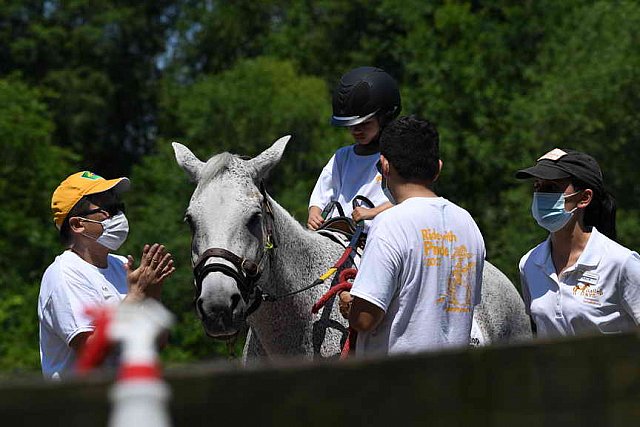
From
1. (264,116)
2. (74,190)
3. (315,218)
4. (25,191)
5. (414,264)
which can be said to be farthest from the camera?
(264,116)

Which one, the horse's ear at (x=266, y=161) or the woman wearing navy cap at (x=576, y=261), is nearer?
the woman wearing navy cap at (x=576, y=261)

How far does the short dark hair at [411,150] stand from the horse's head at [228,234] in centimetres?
99

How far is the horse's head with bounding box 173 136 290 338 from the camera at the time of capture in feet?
18.9

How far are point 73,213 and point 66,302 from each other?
20.5 inches

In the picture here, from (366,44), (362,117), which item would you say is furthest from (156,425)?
(366,44)

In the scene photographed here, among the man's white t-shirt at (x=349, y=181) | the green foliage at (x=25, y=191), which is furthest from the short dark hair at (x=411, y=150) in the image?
the green foliage at (x=25, y=191)

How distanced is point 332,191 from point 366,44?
3290cm

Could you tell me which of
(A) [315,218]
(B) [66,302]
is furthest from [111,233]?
(A) [315,218]

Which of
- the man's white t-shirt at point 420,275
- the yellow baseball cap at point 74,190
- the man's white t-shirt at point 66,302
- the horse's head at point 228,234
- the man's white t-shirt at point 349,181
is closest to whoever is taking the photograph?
the man's white t-shirt at point 420,275

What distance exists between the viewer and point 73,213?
6.26 m

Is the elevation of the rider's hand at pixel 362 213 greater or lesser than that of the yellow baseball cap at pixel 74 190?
lesser

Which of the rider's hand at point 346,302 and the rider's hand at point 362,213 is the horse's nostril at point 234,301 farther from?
the rider's hand at point 362,213

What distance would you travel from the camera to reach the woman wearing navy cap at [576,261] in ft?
19.0

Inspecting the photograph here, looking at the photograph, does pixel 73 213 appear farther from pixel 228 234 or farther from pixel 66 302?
pixel 228 234
